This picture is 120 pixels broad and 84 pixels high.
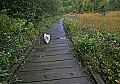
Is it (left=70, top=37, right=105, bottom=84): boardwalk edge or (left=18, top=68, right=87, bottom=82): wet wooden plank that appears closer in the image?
(left=70, top=37, right=105, bottom=84): boardwalk edge

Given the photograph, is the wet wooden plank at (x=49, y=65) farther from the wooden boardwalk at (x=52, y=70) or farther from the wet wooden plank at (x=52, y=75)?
the wet wooden plank at (x=52, y=75)

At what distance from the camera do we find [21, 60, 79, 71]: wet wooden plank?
5.19 m

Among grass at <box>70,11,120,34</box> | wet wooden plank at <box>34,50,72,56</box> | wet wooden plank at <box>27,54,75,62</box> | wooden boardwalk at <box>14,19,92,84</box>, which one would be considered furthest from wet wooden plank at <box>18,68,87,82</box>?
grass at <box>70,11,120,34</box>

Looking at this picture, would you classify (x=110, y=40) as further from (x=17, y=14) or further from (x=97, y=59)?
(x=17, y=14)

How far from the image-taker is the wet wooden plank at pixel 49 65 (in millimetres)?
5192

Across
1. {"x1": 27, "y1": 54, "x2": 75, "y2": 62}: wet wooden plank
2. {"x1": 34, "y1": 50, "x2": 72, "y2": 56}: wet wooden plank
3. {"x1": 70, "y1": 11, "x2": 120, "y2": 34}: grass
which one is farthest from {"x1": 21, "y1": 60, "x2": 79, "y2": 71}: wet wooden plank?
{"x1": 70, "y1": 11, "x2": 120, "y2": 34}: grass

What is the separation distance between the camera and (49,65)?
17.6ft

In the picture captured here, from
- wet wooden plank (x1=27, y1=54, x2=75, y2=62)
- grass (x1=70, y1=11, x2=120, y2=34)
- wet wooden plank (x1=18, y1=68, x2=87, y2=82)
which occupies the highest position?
grass (x1=70, y1=11, x2=120, y2=34)

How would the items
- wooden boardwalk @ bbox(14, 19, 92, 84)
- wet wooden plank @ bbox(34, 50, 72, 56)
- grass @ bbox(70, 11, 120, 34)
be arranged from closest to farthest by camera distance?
1. wooden boardwalk @ bbox(14, 19, 92, 84)
2. wet wooden plank @ bbox(34, 50, 72, 56)
3. grass @ bbox(70, 11, 120, 34)

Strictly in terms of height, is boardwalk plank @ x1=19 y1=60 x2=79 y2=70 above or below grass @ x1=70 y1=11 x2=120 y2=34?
below

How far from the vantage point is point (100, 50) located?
5.93m

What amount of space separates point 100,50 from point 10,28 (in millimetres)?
3085

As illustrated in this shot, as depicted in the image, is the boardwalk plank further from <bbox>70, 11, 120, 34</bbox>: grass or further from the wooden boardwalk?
<bbox>70, 11, 120, 34</bbox>: grass

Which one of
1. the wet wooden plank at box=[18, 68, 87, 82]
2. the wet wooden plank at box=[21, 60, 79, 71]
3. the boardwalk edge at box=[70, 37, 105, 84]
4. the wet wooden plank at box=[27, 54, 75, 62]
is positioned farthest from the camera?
the wet wooden plank at box=[27, 54, 75, 62]
